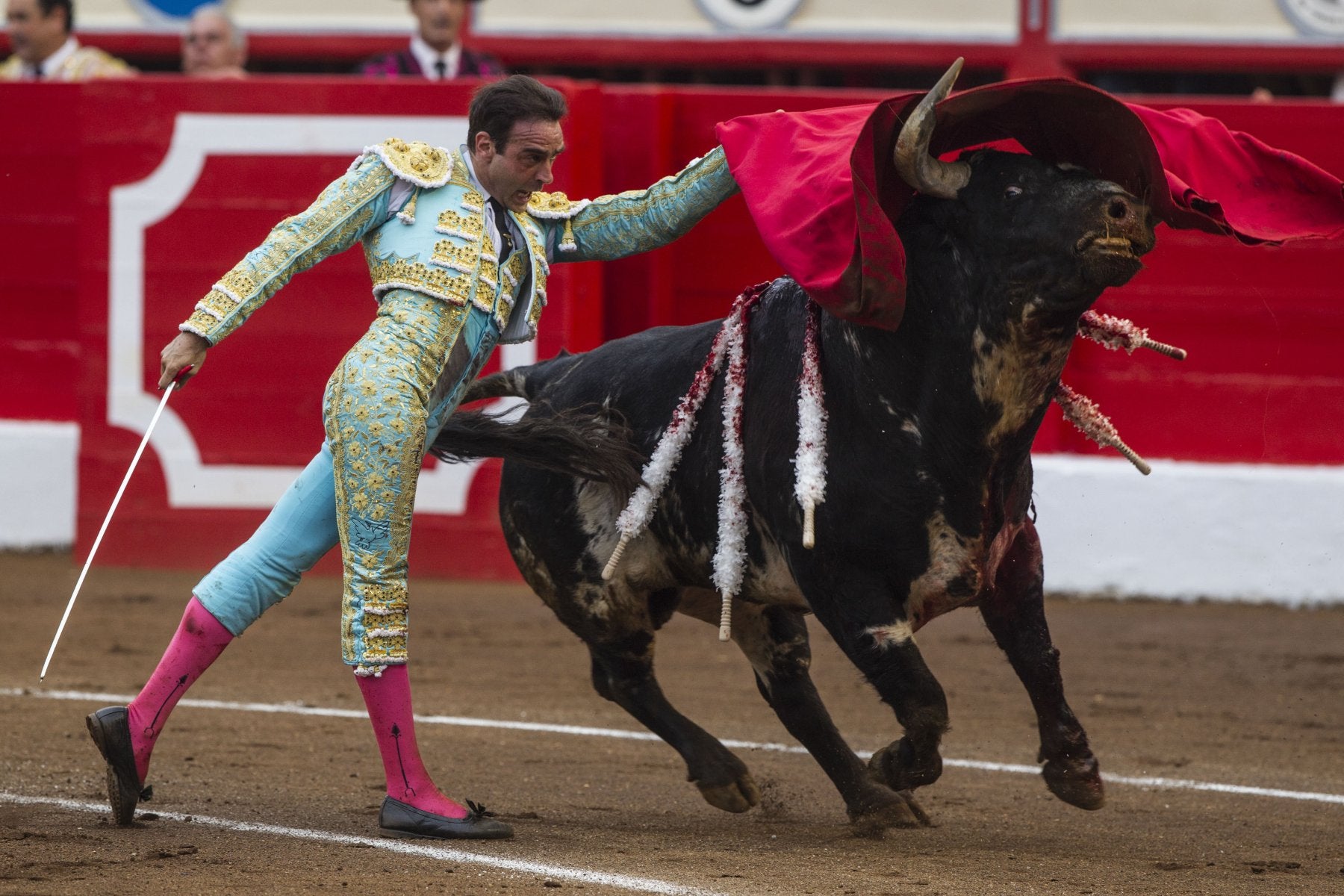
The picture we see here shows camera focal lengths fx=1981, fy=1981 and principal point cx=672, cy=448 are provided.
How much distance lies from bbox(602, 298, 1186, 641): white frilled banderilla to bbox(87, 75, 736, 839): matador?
28 centimetres

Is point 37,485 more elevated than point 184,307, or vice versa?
point 184,307

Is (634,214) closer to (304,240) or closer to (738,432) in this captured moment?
(738,432)

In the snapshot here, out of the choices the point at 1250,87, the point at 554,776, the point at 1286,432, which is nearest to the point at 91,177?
the point at 554,776

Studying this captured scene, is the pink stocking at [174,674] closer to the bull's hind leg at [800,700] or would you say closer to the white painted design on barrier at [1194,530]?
the bull's hind leg at [800,700]

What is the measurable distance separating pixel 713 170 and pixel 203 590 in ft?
4.17

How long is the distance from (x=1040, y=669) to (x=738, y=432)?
748 mm

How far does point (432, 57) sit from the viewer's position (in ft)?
26.7

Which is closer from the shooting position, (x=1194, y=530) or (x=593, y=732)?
(x=593, y=732)

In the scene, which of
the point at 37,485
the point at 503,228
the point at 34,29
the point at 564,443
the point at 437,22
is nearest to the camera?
the point at 503,228

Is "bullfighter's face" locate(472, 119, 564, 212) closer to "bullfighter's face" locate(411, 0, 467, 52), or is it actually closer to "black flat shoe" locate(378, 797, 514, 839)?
"black flat shoe" locate(378, 797, 514, 839)

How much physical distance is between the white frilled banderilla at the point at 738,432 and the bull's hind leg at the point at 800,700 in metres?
0.30

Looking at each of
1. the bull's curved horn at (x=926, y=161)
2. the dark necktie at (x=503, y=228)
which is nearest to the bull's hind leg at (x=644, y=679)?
the dark necktie at (x=503, y=228)

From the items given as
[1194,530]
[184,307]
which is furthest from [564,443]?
[184,307]

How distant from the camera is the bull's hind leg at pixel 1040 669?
3.83m
